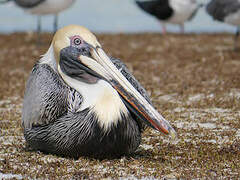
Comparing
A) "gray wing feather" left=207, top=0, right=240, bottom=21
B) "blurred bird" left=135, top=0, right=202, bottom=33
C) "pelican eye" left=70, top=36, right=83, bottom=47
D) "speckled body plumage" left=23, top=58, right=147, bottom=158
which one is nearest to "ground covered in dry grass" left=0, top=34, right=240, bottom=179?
"speckled body plumage" left=23, top=58, right=147, bottom=158

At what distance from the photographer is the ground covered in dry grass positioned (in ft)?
16.4

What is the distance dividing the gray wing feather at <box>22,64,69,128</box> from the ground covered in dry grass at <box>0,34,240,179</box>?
1.61ft

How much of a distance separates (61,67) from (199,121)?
300 cm

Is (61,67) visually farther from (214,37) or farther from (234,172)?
(214,37)

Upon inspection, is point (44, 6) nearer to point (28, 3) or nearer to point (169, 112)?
point (28, 3)

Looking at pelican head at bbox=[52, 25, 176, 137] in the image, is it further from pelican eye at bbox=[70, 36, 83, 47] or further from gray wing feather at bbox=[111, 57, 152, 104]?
gray wing feather at bbox=[111, 57, 152, 104]

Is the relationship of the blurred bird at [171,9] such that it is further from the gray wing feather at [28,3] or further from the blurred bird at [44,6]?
the gray wing feather at [28,3]

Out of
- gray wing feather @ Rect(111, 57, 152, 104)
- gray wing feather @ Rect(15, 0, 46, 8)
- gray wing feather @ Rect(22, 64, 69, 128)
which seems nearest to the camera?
gray wing feather @ Rect(22, 64, 69, 128)

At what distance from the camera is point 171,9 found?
2077 cm

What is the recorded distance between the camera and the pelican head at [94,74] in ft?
16.5

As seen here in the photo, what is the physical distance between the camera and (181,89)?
1038 cm

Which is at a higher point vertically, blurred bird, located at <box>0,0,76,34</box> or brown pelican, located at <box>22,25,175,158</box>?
brown pelican, located at <box>22,25,175,158</box>

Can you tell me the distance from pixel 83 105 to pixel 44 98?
464 millimetres

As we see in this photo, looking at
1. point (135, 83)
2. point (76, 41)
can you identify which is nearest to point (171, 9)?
point (135, 83)
